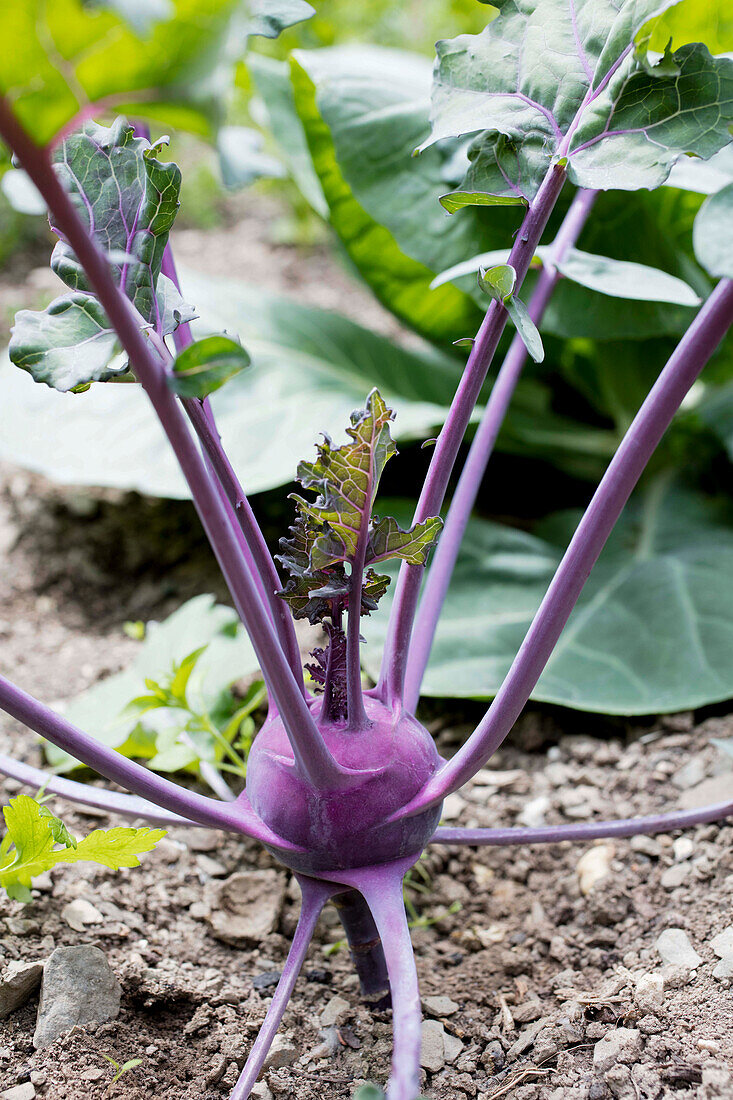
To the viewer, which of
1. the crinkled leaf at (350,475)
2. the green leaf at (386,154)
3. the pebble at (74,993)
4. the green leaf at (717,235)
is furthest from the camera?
the green leaf at (386,154)

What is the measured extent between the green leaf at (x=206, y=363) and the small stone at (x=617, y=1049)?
1.87ft

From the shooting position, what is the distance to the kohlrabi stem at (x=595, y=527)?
1.95 ft

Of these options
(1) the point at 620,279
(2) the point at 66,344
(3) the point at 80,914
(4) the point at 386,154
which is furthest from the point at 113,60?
(4) the point at 386,154

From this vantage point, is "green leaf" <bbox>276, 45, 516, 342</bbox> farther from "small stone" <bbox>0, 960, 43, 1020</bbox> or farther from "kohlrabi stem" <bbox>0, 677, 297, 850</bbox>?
"small stone" <bbox>0, 960, 43, 1020</bbox>

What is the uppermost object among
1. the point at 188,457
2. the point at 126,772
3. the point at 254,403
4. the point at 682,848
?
the point at 254,403

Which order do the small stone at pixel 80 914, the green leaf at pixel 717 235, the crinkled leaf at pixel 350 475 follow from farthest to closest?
the small stone at pixel 80 914, the crinkled leaf at pixel 350 475, the green leaf at pixel 717 235

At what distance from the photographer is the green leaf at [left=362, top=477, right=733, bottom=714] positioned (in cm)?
116

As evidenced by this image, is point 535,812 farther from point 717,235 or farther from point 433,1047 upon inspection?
point 717,235

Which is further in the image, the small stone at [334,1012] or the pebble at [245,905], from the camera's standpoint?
the pebble at [245,905]

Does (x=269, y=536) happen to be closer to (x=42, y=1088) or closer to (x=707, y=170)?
(x=707, y=170)

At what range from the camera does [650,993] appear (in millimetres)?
744

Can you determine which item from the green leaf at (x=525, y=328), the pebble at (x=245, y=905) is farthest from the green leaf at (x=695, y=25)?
the pebble at (x=245, y=905)

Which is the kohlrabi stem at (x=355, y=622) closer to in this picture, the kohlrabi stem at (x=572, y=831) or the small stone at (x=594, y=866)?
the kohlrabi stem at (x=572, y=831)

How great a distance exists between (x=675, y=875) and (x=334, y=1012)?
14.9 inches
